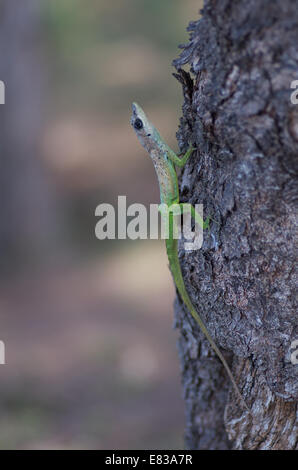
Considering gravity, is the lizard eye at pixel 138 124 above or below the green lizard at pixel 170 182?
above

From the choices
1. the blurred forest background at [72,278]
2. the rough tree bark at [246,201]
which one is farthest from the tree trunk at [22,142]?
the rough tree bark at [246,201]

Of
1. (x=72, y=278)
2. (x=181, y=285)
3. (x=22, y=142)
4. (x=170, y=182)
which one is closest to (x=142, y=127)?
(x=170, y=182)

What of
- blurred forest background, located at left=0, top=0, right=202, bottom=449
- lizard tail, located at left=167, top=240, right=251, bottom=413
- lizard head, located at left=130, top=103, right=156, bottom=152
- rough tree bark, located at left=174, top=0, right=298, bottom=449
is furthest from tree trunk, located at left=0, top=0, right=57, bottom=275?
lizard tail, located at left=167, top=240, right=251, bottom=413

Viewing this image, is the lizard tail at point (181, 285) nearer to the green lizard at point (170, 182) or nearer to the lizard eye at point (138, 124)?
the green lizard at point (170, 182)

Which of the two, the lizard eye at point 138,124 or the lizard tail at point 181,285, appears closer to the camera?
the lizard tail at point 181,285

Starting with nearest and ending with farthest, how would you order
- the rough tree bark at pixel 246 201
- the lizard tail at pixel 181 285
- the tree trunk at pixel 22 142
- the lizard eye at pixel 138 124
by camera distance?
the rough tree bark at pixel 246 201
the lizard tail at pixel 181 285
the lizard eye at pixel 138 124
the tree trunk at pixel 22 142

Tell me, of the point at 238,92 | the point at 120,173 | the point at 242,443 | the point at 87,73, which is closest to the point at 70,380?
the point at 242,443

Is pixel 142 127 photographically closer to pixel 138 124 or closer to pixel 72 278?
pixel 138 124

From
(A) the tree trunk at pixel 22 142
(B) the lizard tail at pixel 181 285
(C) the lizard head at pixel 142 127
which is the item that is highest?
(A) the tree trunk at pixel 22 142
